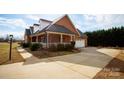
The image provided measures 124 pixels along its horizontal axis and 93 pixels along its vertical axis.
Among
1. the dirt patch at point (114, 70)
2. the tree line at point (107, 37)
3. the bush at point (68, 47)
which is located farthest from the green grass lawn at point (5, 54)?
the dirt patch at point (114, 70)

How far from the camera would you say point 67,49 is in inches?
147

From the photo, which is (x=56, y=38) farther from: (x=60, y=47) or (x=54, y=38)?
(x=60, y=47)

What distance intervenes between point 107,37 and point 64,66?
1.47 metres

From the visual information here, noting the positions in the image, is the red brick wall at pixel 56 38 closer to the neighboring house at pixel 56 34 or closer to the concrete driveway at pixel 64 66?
the neighboring house at pixel 56 34

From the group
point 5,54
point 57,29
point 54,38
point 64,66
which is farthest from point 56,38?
point 5,54

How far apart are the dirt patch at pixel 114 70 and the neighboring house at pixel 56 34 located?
902mm

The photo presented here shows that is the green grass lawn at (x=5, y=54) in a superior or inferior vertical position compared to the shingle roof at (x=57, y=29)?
inferior

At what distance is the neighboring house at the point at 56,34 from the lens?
12.2ft

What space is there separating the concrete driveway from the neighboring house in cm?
36

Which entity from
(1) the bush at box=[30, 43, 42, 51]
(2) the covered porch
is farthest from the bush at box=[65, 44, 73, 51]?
(1) the bush at box=[30, 43, 42, 51]

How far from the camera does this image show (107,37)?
156 inches
